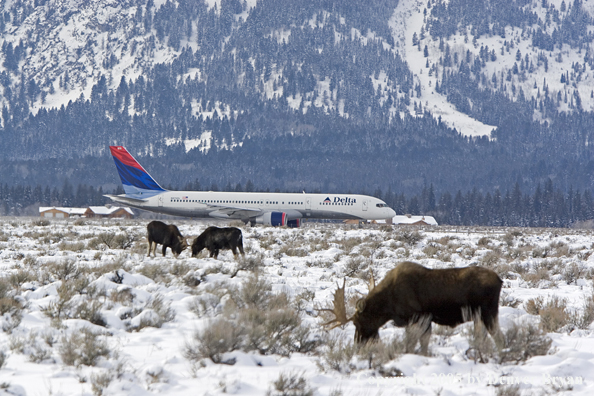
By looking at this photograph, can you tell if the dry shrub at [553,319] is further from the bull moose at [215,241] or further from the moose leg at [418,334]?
the bull moose at [215,241]

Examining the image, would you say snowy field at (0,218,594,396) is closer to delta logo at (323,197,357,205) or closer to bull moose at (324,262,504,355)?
bull moose at (324,262,504,355)

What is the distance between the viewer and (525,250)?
24.0m

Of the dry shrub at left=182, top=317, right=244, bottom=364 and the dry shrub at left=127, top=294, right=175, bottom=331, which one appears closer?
the dry shrub at left=182, top=317, right=244, bottom=364

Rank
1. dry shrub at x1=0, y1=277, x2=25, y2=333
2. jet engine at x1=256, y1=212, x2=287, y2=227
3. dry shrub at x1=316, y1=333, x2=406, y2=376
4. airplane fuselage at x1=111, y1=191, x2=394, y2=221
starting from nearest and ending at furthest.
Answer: dry shrub at x1=316, y1=333, x2=406, y2=376 → dry shrub at x1=0, y1=277, x2=25, y2=333 → jet engine at x1=256, y1=212, x2=287, y2=227 → airplane fuselage at x1=111, y1=191, x2=394, y2=221

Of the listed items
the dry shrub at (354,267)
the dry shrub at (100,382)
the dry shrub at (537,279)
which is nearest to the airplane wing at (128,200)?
the dry shrub at (354,267)

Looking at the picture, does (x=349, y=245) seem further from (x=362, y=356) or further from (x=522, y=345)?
(x=362, y=356)

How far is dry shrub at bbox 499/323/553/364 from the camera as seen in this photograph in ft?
23.4

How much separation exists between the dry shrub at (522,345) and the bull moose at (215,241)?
10054 millimetres

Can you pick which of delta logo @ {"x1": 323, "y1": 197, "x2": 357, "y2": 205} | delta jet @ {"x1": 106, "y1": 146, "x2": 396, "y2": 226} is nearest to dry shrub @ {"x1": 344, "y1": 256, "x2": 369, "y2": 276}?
delta jet @ {"x1": 106, "y1": 146, "x2": 396, "y2": 226}

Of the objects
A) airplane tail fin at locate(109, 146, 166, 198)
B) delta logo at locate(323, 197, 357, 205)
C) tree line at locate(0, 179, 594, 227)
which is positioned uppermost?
airplane tail fin at locate(109, 146, 166, 198)

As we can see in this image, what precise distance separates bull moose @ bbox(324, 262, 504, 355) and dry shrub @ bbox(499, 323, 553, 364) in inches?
5.5

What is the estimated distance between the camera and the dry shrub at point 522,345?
23.4ft

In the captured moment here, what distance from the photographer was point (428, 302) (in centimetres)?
722

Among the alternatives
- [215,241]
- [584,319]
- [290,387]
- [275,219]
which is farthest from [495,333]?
[275,219]
